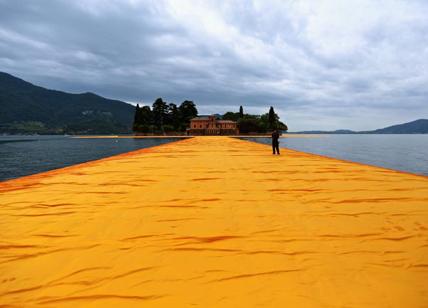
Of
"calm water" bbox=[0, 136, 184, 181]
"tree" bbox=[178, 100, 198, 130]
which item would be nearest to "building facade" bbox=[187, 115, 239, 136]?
"tree" bbox=[178, 100, 198, 130]

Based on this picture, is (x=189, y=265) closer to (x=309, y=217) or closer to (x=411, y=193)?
(x=309, y=217)

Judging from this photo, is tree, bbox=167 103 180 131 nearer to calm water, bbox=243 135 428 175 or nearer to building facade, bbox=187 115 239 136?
building facade, bbox=187 115 239 136

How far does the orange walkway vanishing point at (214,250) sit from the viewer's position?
7.52ft

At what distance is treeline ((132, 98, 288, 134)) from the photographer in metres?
115

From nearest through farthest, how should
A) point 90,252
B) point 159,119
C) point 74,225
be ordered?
point 90,252 → point 74,225 → point 159,119

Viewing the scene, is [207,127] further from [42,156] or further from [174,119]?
[42,156]

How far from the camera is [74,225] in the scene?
13.6 ft

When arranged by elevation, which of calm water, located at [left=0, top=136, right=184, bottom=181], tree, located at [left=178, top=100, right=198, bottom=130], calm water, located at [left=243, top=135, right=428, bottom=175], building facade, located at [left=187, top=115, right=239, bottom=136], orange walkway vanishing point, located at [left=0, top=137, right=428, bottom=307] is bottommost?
calm water, located at [left=0, top=136, right=184, bottom=181]

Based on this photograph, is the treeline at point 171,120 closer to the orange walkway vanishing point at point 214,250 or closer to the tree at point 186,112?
the tree at point 186,112

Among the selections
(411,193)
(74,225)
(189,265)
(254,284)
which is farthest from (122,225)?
(411,193)

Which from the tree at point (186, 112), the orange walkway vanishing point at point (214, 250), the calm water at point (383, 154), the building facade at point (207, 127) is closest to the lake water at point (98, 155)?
the calm water at point (383, 154)

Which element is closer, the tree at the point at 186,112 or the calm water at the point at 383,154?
the calm water at the point at 383,154

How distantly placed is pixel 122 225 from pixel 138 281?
1.82 metres

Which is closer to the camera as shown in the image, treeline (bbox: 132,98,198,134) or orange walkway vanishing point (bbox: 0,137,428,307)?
orange walkway vanishing point (bbox: 0,137,428,307)
